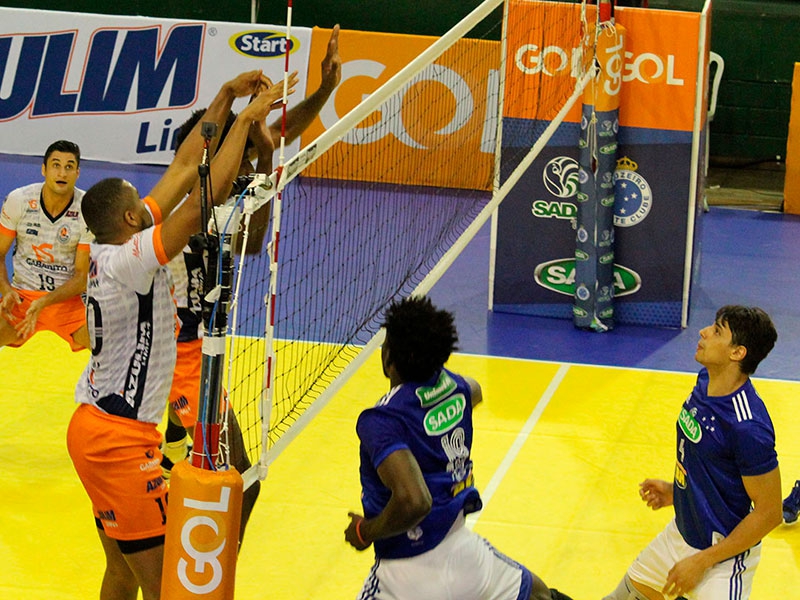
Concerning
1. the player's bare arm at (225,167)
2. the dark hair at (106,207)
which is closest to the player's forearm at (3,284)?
the dark hair at (106,207)

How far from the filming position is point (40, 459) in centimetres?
796

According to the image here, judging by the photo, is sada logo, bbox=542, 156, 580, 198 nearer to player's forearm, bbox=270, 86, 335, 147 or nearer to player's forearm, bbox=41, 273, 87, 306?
player's forearm, bbox=270, 86, 335, 147

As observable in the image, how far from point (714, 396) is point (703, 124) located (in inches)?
265

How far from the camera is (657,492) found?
5.52 metres

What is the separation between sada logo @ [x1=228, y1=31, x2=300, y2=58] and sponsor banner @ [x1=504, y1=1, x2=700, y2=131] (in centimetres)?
564

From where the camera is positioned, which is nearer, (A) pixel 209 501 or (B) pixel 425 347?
(A) pixel 209 501

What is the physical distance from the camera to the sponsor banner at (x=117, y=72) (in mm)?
15914

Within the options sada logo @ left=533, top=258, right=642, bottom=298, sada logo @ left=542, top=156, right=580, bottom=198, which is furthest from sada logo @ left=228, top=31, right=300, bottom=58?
sada logo @ left=533, top=258, right=642, bottom=298

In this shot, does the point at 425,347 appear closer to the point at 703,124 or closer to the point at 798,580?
the point at 798,580

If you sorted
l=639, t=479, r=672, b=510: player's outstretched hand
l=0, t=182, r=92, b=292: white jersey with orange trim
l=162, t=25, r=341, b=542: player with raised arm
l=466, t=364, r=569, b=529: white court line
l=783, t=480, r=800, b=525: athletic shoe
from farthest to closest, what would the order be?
l=0, t=182, r=92, b=292: white jersey with orange trim, l=466, t=364, r=569, b=529: white court line, l=783, t=480, r=800, b=525: athletic shoe, l=162, t=25, r=341, b=542: player with raised arm, l=639, t=479, r=672, b=510: player's outstretched hand

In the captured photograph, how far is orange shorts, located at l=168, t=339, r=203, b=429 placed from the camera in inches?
273

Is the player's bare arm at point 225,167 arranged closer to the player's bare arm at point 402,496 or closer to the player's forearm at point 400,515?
the player's bare arm at point 402,496

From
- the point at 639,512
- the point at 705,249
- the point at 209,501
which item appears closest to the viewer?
the point at 209,501

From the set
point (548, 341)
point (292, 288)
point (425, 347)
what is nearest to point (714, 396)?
point (425, 347)
